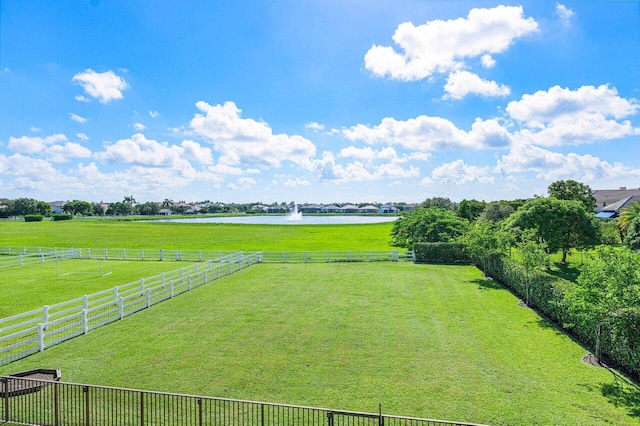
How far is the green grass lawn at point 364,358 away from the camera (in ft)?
28.3

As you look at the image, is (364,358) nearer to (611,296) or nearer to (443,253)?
(611,296)

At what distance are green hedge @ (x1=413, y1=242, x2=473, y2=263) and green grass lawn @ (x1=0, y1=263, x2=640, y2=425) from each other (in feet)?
45.2

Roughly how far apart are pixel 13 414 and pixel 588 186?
79752 millimetres

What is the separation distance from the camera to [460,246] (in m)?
32.2

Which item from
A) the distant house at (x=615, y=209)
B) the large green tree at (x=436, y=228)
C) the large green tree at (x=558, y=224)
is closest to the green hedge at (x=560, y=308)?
the large green tree at (x=558, y=224)

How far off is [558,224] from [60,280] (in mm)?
33629

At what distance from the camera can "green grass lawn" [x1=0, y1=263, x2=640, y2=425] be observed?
28.3 ft

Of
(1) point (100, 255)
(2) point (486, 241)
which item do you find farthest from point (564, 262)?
(1) point (100, 255)

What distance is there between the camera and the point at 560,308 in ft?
47.6

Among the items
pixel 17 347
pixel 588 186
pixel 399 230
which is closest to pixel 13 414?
pixel 17 347

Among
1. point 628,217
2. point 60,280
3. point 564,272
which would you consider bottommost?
point 564,272

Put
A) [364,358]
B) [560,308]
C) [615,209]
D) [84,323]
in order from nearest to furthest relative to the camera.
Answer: [364,358] → [84,323] → [560,308] → [615,209]

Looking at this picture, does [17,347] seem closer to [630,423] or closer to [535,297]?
[630,423]

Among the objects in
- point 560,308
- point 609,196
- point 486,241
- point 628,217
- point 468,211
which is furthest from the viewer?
point 609,196
